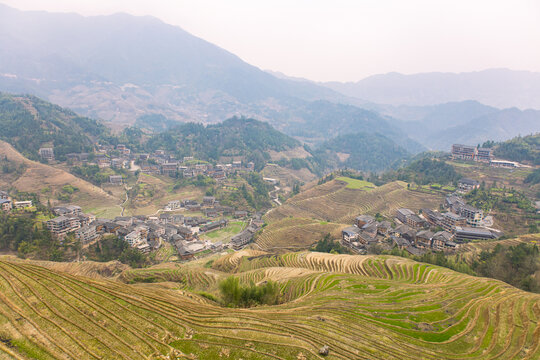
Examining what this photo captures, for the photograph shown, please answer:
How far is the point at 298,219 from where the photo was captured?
172 feet

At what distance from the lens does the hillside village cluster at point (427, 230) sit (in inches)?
1480

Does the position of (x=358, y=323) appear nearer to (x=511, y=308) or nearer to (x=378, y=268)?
(x=511, y=308)

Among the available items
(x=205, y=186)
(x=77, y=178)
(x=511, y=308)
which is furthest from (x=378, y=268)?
(x=77, y=178)

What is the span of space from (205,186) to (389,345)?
63201mm

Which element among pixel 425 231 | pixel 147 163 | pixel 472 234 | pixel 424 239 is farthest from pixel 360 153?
pixel 424 239

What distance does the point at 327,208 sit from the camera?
2351 inches

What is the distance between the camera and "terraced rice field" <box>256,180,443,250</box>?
4656 centimetres

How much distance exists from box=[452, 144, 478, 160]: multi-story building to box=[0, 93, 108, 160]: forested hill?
98.1 metres

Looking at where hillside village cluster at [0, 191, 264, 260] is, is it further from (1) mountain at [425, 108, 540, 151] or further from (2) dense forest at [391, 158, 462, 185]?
(1) mountain at [425, 108, 540, 151]

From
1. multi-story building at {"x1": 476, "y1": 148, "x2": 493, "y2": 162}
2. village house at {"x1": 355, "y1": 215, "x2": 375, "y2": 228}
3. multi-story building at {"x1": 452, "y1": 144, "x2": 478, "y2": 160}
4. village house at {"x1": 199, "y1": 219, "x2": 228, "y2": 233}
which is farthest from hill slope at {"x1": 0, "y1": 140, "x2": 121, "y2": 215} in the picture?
multi-story building at {"x1": 476, "y1": 148, "x2": 493, "y2": 162}

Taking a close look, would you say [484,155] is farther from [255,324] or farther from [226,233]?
[255,324]

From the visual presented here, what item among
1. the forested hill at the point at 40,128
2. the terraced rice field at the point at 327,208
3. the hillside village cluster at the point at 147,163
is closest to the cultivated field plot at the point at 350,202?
the terraced rice field at the point at 327,208

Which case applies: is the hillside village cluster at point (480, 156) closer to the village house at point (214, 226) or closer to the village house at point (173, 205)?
the village house at point (214, 226)

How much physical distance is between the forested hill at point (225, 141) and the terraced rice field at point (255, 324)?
82.6 meters
